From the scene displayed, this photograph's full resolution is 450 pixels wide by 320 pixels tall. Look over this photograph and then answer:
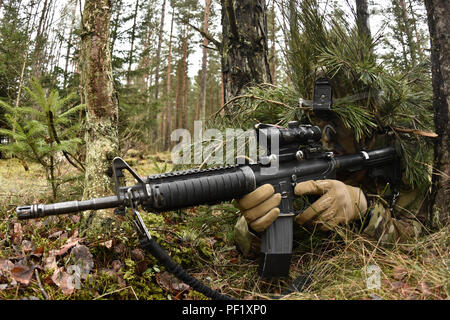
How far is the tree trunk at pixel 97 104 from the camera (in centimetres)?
278

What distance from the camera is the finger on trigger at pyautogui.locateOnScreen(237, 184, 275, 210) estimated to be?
231 centimetres

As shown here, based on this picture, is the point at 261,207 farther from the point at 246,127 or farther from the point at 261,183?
the point at 246,127

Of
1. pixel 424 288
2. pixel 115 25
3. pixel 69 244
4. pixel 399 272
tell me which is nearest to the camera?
pixel 424 288

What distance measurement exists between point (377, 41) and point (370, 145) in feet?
3.23

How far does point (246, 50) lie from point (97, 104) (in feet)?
7.36

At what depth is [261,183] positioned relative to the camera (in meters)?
2.37

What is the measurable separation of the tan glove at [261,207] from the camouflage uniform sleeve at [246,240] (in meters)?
0.28

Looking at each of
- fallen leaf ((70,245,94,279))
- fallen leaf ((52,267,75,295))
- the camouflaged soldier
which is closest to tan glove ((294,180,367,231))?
the camouflaged soldier

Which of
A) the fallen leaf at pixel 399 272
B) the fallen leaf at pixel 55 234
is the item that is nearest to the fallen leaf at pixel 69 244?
the fallen leaf at pixel 55 234

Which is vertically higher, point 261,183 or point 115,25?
point 115,25

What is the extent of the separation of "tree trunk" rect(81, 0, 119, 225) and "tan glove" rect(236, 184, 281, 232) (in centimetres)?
129

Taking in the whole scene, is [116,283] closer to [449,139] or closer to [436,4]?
[449,139]

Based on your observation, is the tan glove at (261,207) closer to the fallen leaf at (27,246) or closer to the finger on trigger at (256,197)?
the finger on trigger at (256,197)

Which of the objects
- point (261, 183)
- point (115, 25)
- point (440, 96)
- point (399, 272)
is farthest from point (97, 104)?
point (115, 25)
